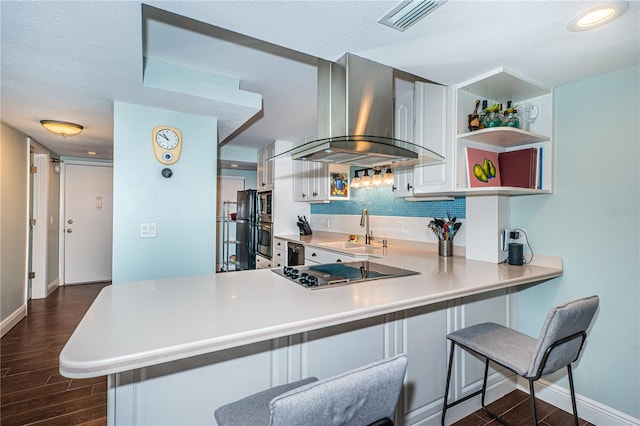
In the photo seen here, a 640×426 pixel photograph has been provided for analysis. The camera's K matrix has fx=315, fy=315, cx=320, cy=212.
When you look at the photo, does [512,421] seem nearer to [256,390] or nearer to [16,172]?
[256,390]

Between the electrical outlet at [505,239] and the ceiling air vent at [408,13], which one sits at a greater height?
the ceiling air vent at [408,13]

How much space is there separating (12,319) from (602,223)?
17.3 feet

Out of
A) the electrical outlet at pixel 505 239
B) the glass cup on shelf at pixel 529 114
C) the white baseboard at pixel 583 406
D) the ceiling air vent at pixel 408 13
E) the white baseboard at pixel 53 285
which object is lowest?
the white baseboard at pixel 583 406

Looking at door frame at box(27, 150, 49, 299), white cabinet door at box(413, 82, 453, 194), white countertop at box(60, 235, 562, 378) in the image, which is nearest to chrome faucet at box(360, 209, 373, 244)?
white cabinet door at box(413, 82, 453, 194)

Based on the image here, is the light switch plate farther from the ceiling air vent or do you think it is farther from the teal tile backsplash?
the teal tile backsplash

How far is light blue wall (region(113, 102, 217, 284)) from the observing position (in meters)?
2.35

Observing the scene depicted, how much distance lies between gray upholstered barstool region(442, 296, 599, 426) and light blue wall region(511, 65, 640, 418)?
0.61m

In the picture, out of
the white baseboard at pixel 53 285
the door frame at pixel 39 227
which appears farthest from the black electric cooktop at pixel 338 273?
the white baseboard at pixel 53 285

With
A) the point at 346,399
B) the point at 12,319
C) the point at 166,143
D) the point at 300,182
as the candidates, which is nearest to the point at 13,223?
the point at 12,319

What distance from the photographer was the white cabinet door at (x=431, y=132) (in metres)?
2.21

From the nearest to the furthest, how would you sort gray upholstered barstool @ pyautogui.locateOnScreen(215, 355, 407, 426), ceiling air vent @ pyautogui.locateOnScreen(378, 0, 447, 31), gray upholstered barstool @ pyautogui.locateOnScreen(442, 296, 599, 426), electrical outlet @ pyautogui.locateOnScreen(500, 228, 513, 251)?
gray upholstered barstool @ pyautogui.locateOnScreen(215, 355, 407, 426)
ceiling air vent @ pyautogui.locateOnScreen(378, 0, 447, 31)
gray upholstered barstool @ pyautogui.locateOnScreen(442, 296, 599, 426)
electrical outlet @ pyautogui.locateOnScreen(500, 228, 513, 251)

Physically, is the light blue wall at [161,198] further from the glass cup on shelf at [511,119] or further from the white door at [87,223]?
the white door at [87,223]

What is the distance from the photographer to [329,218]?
460 cm

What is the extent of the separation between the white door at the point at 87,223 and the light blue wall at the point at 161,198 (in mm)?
3644
